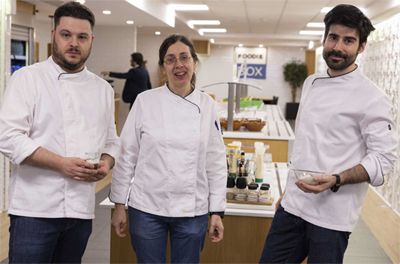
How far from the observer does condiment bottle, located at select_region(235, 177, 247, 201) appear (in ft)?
10.4

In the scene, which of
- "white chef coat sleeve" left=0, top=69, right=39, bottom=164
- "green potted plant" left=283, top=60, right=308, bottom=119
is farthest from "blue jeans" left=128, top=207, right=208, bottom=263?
"green potted plant" left=283, top=60, right=308, bottom=119

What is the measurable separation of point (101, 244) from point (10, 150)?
265cm

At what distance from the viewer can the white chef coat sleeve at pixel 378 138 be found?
2127 millimetres

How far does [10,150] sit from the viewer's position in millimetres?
1941

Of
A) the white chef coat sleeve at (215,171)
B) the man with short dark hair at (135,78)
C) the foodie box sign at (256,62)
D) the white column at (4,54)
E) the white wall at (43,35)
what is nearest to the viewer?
the white chef coat sleeve at (215,171)

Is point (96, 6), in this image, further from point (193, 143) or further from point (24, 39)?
point (193, 143)

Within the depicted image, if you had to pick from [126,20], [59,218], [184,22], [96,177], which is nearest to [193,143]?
[96,177]

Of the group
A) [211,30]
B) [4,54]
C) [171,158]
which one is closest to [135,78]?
[4,54]

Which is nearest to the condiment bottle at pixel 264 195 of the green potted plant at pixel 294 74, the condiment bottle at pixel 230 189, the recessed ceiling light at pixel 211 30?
the condiment bottle at pixel 230 189

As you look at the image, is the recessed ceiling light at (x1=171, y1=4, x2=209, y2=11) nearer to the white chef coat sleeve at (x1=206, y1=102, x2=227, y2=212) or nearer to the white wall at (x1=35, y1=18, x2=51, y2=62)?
the white wall at (x1=35, y1=18, x2=51, y2=62)

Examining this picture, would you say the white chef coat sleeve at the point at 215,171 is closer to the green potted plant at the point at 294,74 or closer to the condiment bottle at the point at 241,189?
the condiment bottle at the point at 241,189

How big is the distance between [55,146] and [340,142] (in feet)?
3.98

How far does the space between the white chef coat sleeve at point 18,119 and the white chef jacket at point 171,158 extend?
497 mm

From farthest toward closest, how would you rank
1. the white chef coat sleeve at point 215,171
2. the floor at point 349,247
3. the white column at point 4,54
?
the white column at point 4,54
the floor at point 349,247
the white chef coat sleeve at point 215,171
